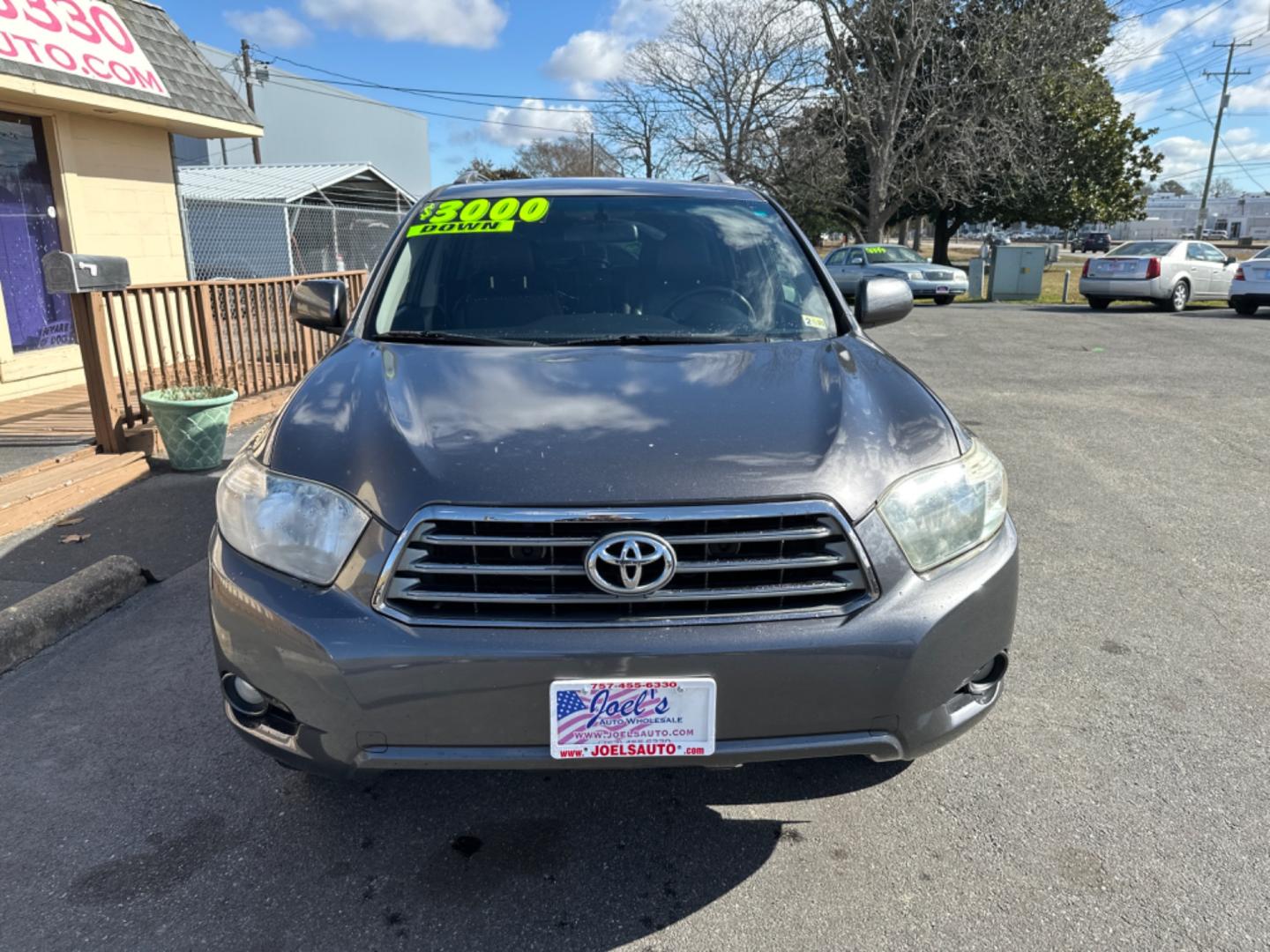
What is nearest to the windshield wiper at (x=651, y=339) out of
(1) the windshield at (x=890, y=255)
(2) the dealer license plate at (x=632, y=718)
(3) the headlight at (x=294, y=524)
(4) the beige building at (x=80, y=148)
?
(3) the headlight at (x=294, y=524)

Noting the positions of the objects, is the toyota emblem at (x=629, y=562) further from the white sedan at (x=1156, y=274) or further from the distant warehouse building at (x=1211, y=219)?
the distant warehouse building at (x=1211, y=219)

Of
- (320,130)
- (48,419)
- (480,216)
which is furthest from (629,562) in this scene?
(320,130)

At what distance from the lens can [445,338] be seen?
2928 millimetres

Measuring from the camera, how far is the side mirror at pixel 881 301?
362 cm

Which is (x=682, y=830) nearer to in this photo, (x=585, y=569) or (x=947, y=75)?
(x=585, y=569)

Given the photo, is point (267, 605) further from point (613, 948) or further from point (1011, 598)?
point (1011, 598)

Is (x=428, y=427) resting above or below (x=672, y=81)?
below

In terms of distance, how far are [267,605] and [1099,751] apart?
2.47m

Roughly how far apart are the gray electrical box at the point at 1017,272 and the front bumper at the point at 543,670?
71.2 feet

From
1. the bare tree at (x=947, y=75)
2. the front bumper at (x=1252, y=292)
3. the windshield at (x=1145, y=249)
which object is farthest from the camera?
the bare tree at (x=947, y=75)

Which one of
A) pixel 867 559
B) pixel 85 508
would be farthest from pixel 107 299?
pixel 867 559

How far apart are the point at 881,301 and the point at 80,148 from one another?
8065mm

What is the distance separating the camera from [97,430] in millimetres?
5801

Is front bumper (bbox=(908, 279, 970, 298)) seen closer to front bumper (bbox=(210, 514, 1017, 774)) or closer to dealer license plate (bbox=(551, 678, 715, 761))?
front bumper (bbox=(210, 514, 1017, 774))
